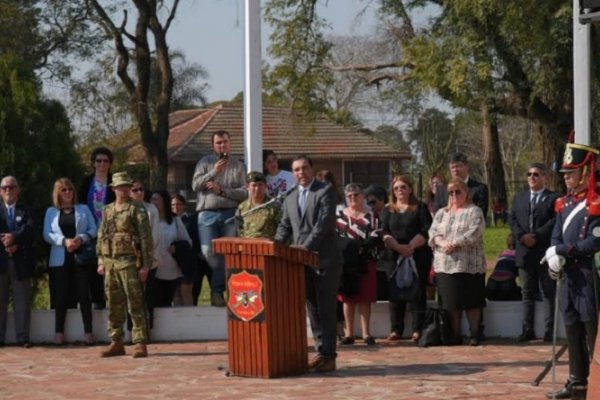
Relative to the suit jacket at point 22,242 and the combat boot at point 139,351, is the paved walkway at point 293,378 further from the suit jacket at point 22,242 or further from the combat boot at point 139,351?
the suit jacket at point 22,242

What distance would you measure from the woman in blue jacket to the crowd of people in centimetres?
1

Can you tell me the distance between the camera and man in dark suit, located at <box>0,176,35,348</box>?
14.2 m

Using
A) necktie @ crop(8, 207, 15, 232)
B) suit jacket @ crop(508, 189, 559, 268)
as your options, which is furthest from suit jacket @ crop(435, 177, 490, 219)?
necktie @ crop(8, 207, 15, 232)

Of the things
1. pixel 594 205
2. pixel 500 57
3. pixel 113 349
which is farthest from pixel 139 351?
pixel 500 57

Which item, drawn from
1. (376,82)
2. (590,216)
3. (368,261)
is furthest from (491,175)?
(590,216)

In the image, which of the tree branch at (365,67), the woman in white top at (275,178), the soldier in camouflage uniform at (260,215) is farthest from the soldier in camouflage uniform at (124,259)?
the tree branch at (365,67)

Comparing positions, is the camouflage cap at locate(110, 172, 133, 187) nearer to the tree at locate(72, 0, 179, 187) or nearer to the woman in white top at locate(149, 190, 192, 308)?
the woman in white top at locate(149, 190, 192, 308)

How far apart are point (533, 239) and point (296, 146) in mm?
44002

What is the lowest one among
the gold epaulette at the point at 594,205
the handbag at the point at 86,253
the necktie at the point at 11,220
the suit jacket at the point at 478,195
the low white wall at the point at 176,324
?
the low white wall at the point at 176,324

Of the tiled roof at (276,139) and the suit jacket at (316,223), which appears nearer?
the suit jacket at (316,223)

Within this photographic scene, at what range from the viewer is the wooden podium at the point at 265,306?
11.2 m

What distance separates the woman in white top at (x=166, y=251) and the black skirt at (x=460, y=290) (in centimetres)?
293

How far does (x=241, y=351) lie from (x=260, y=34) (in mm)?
4028

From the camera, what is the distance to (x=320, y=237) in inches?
455
